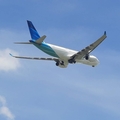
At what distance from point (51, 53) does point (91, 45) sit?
1073 cm

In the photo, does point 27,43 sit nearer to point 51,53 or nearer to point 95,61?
point 51,53

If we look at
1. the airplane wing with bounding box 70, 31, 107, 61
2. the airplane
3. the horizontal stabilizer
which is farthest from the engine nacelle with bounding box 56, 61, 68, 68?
the horizontal stabilizer

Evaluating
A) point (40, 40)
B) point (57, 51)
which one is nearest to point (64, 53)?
point (57, 51)

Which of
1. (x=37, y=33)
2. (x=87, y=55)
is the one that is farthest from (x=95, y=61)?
(x=37, y=33)

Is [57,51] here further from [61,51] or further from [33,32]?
[33,32]

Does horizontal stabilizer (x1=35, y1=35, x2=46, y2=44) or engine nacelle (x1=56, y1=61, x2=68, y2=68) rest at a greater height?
engine nacelle (x1=56, y1=61, x2=68, y2=68)

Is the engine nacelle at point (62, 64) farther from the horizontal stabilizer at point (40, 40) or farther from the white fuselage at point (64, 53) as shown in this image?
the horizontal stabilizer at point (40, 40)

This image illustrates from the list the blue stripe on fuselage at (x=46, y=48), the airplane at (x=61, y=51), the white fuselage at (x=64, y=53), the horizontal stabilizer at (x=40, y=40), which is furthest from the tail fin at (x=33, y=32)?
the white fuselage at (x=64, y=53)

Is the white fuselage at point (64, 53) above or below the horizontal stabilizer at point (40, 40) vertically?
above

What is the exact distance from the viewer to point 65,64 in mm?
118125

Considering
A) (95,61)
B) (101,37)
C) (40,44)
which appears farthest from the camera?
(95,61)

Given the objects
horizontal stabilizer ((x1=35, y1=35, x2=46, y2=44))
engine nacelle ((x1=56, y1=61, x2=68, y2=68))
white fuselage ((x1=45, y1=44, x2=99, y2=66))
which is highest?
white fuselage ((x1=45, y1=44, x2=99, y2=66))

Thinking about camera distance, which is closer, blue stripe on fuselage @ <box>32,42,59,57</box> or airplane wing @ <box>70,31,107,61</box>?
airplane wing @ <box>70,31,107,61</box>

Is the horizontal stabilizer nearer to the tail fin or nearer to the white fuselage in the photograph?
the white fuselage
